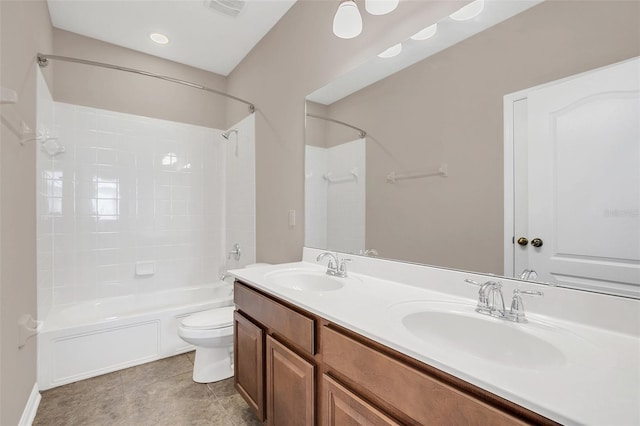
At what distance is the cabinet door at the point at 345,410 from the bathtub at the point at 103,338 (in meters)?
1.91

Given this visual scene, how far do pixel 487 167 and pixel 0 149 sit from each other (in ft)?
6.74

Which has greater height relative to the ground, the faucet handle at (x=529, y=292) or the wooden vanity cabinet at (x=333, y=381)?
the faucet handle at (x=529, y=292)

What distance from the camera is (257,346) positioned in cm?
146

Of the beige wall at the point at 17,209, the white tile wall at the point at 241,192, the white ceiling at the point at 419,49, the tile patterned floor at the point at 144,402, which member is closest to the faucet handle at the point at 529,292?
the white ceiling at the point at 419,49

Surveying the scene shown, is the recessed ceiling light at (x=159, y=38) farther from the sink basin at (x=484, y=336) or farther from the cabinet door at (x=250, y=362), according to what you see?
the sink basin at (x=484, y=336)

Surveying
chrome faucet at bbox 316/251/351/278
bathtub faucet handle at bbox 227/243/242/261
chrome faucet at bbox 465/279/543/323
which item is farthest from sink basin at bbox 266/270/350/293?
bathtub faucet handle at bbox 227/243/242/261

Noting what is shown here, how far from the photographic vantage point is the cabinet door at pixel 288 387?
110 centimetres

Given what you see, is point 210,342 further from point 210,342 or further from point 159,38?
point 159,38

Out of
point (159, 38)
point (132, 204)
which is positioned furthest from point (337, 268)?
point (159, 38)

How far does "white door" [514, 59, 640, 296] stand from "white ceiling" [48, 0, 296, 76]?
2.04 meters

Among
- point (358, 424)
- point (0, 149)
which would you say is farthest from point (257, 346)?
point (0, 149)

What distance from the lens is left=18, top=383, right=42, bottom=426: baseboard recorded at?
5.25 feet

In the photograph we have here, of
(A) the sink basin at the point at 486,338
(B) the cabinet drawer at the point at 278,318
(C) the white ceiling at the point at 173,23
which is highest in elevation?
(C) the white ceiling at the point at 173,23

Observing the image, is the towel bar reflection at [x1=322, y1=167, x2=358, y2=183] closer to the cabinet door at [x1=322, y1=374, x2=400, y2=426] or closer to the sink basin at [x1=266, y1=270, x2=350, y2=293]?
the sink basin at [x1=266, y1=270, x2=350, y2=293]
